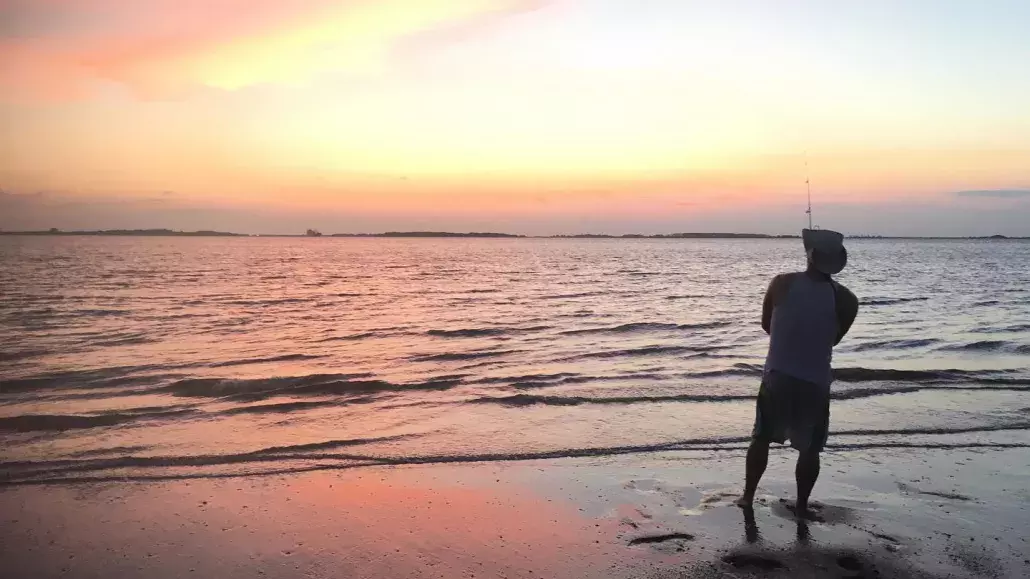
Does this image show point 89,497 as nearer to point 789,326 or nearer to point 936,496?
Result: point 789,326

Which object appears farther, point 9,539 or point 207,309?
point 207,309

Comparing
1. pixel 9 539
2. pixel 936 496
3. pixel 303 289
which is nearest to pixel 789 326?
pixel 936 496

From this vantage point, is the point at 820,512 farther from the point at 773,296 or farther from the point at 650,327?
the point at 650,327

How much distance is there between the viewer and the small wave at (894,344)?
53.9ft

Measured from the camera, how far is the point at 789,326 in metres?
5.56

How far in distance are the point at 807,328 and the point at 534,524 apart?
2.73m

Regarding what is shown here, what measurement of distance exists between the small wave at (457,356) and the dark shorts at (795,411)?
9886mm

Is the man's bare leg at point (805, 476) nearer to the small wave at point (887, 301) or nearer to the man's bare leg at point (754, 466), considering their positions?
the man's bare leg at point (754, 466)

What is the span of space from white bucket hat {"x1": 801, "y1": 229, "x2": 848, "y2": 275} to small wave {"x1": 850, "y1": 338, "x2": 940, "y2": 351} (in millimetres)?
12123

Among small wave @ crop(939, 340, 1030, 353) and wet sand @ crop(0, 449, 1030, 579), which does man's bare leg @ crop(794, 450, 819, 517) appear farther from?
small wave @ crop(939, 340, 1030, 353)

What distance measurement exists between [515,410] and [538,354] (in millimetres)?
5241

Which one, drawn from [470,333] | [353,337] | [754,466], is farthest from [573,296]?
[754,466]

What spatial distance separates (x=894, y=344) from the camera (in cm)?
1698

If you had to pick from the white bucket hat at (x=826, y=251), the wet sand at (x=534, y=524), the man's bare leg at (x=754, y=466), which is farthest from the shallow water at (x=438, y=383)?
the white bucket hat at (x=826, y=251)
